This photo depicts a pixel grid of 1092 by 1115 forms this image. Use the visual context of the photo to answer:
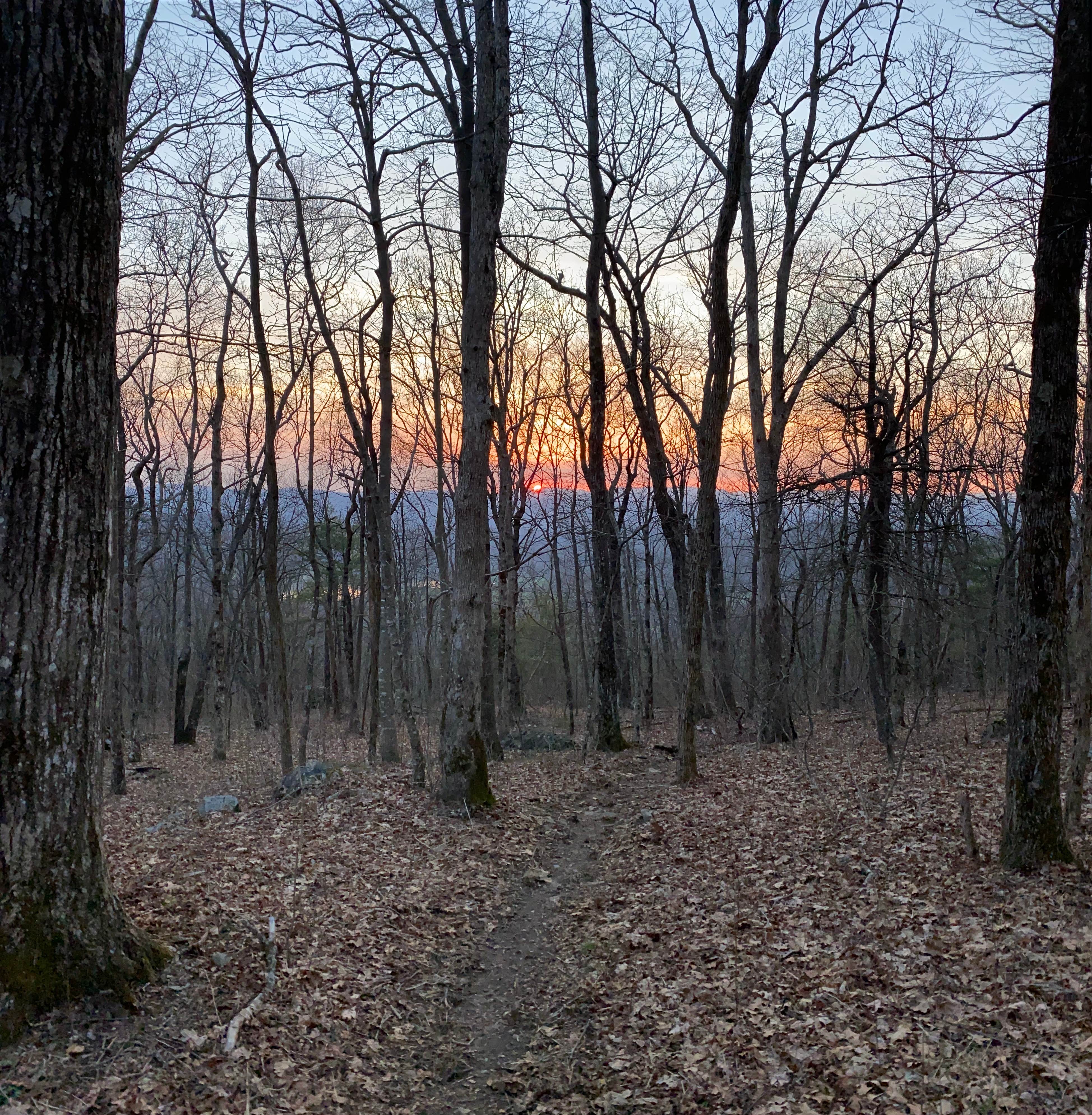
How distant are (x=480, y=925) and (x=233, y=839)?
3.48 metres

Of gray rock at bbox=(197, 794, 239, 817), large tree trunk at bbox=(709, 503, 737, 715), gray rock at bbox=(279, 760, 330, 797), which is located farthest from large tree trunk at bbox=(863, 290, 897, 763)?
gray rock at bbox=(197, 794, 239, 817)

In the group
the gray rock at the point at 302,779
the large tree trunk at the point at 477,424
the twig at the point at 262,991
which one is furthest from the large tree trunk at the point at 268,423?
the twig at the point at 262,991

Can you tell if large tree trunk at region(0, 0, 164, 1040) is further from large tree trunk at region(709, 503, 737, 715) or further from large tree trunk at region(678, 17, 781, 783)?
large tree trunk at region(709, 503, 737, 715)

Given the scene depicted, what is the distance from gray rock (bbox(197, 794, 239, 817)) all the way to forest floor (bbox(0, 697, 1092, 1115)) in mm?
1424

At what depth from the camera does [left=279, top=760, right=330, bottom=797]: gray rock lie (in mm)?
11859

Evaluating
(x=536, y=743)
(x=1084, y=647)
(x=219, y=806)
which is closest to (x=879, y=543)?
(x=1084, y=647)

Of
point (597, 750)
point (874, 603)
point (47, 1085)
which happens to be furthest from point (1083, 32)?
point (597, 750)

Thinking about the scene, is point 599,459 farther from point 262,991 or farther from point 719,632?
point 262,991

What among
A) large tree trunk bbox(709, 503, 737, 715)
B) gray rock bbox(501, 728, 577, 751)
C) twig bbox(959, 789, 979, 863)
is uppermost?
large tree trunk bbox(709, 503, 737, 715)

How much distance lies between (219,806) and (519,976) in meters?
Answer: 6.97

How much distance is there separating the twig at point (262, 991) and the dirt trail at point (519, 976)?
106cm

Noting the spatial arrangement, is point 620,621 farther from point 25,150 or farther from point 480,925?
point 25,150

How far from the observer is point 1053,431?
5.88 m

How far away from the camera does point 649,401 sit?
16.3 m
